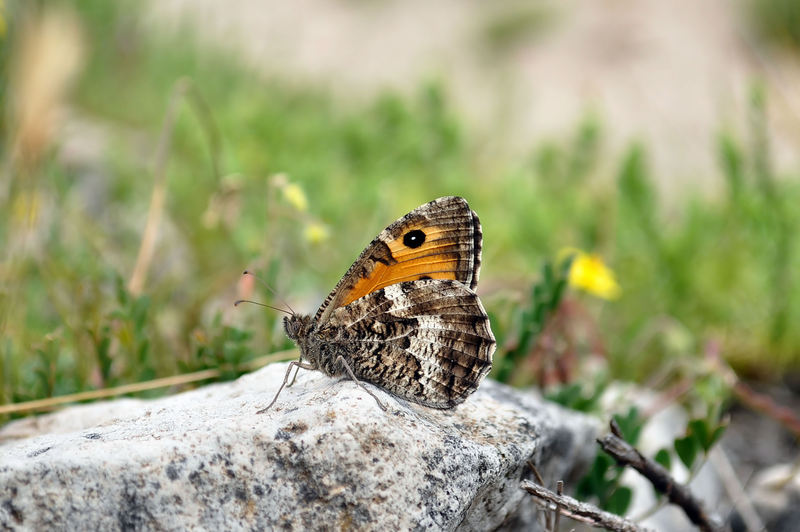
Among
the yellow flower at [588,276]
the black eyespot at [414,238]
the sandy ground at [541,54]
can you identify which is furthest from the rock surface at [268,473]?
the sandy ground at [541,54]

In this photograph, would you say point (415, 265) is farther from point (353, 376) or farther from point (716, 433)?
point (716, 433)

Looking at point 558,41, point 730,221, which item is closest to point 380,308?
point 730,221

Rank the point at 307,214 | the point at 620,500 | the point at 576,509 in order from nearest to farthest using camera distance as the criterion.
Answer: the point at 576,509
the point at 620,500
the point at 307,214

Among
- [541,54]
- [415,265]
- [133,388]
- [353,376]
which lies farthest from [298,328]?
[541,54]

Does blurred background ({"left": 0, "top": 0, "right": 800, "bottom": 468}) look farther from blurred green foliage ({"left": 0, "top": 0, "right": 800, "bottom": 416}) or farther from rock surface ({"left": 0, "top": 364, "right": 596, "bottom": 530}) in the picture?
rock surface ({"left": 0, "top": 364, "right": 596, "bottom": 530})

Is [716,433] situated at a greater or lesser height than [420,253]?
lesser

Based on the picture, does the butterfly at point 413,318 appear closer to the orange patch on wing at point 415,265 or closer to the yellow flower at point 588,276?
the orange patch on wing at point 415,265
